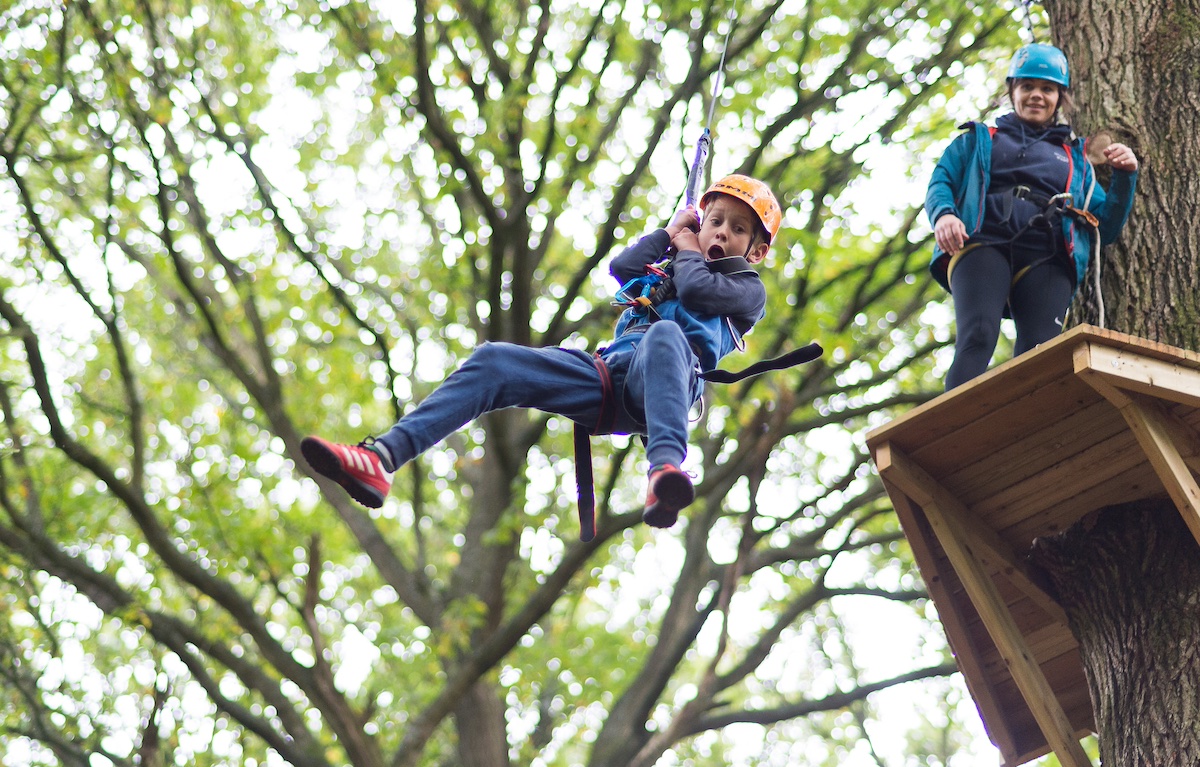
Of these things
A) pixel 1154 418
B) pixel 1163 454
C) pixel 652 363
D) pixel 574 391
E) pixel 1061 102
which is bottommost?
pixel 1163 454

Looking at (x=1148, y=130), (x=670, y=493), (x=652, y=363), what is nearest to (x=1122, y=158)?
(x=1148, y=130)

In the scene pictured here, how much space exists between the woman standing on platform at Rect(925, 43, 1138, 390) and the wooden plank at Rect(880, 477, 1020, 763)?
0.51 metres

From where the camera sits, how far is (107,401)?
37.5ft

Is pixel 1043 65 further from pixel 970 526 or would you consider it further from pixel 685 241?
pixel 970 526

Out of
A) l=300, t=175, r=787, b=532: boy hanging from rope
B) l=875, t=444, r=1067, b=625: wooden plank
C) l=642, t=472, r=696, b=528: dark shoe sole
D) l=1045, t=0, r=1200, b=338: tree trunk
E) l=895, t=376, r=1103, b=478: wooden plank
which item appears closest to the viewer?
l=642, t=472, r=696, b=528: dark shoe sole

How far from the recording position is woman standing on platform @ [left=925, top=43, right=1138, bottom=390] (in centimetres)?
435

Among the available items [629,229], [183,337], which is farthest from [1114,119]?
[183,337]

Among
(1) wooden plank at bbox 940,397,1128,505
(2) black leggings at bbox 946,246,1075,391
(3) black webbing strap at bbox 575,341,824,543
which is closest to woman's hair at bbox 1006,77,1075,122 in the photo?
(2) black leggings at bbox 946,246,1075,391

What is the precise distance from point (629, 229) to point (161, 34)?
3596 millimetres

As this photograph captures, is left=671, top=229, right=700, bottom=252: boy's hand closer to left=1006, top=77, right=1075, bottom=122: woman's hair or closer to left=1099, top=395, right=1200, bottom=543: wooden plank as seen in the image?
left=1099, top=395, right=1200, bottom=543: wooden plank

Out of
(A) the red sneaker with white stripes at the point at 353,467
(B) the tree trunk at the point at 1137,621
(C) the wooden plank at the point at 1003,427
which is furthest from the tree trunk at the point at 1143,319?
(A) the red sneaker with white stripes at the point at 353,467

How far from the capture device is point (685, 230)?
13.6ft

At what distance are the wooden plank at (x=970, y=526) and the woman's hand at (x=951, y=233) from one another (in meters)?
0.85

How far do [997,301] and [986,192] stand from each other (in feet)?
1.44
